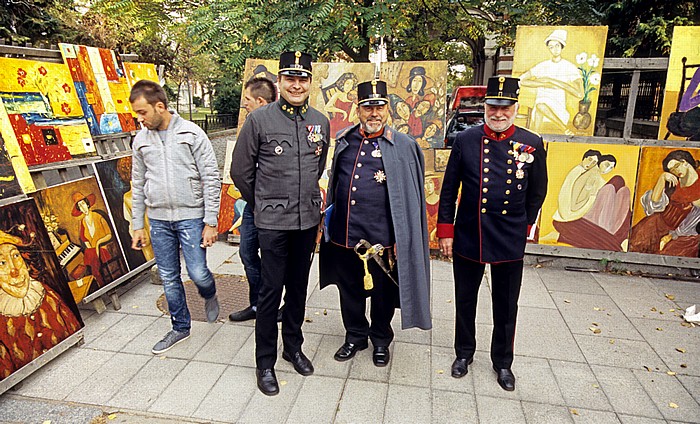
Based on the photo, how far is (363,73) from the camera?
6.05 m

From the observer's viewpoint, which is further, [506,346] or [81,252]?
[81,252]

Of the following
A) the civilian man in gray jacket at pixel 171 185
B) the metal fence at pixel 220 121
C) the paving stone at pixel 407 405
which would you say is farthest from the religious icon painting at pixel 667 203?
the metal fence at pixel 220 121

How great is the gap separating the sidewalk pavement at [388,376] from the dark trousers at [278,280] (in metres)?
0.36

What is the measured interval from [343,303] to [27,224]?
8.05ft

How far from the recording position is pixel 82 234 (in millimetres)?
4199

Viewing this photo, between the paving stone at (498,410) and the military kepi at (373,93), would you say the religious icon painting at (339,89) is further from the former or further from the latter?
the paving stone at (498,410)

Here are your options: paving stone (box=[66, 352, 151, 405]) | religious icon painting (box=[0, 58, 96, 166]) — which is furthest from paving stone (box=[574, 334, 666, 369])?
religious icon painting (box=[0, 58, 96, 166])

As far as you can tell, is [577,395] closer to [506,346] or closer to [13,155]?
[506,346]

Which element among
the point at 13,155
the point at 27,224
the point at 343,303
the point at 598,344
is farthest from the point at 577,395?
the point at 13,155

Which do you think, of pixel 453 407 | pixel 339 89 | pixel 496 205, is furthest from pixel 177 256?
pixel 339 89

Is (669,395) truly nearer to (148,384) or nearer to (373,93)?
(373,93)

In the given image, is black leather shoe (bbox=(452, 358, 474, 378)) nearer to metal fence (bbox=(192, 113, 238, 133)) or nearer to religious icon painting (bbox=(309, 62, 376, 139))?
religious icon painting (bbox=(309, 62, 376, 139))

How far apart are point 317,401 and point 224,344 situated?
111 cm

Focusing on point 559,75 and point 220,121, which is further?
point 220,121
